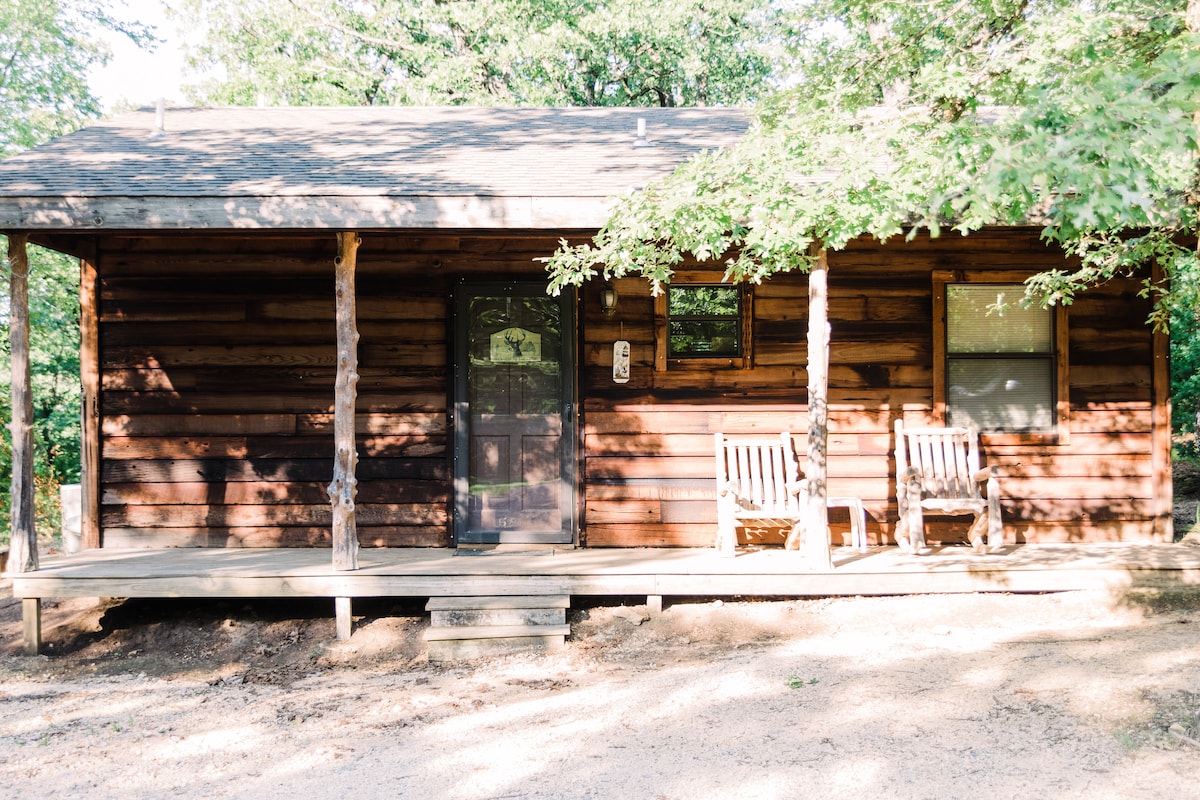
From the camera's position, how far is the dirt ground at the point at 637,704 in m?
3.18

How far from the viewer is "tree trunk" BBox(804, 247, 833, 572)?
5.26 m

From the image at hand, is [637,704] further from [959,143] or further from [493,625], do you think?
[959,143]

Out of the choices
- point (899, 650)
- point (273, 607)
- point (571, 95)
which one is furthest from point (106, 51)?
point (899, 650)

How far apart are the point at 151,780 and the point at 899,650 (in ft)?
11.9

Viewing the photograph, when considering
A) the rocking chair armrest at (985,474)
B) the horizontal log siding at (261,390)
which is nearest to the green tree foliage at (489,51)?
the horizontal log siding at (261,390)

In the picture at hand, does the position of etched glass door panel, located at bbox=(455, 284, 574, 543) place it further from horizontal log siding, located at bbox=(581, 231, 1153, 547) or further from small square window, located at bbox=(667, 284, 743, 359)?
small square window, located at bbox=(667, 284, 743, 359)

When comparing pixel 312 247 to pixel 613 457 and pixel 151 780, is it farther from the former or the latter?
pixel 151 780

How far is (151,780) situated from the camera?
3332 mm

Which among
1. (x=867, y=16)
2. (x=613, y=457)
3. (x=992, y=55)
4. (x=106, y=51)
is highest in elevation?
(x=106, y=51)

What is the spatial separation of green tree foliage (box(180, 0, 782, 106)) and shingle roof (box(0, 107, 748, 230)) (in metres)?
7.71

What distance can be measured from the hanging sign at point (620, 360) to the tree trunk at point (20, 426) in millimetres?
3727

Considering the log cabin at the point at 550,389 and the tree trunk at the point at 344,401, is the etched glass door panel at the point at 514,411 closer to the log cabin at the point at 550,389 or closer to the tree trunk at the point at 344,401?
the log cabin at the point at 550,389

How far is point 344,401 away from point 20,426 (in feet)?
6.46

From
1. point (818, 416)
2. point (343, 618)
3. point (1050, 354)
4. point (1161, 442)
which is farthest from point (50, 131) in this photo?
point (1161, 442)
